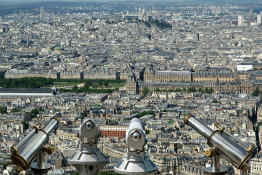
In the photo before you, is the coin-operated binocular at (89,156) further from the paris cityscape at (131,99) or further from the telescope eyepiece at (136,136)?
the telescope eyepiece at (136,136)

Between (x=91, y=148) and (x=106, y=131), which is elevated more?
(x=91, y=148)

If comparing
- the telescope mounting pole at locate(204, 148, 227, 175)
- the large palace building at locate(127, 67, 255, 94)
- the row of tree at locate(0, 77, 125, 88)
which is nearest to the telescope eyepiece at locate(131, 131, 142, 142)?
the telescope mounting pole at locate(204, 148, 227, 175)

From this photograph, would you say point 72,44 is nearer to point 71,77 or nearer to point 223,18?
point 71,77

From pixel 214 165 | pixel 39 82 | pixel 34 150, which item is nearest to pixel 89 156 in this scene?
pixel 34 150

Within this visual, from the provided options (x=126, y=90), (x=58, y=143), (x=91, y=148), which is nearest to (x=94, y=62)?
(x=126, y=90)

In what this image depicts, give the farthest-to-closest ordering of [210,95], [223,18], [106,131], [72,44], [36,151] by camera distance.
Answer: [223,18] < [72,44] < [210,95] < [106,131] < [36,151]

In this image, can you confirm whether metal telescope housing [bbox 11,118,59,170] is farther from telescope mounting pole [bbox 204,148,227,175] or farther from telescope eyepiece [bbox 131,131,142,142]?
telescope mounting pole [bbox 204,148,227,175]

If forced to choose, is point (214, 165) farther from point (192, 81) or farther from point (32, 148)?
point (192, 81)

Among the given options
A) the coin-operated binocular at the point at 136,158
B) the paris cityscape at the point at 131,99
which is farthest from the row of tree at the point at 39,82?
the coin-operated binocular at the point at 136,158
